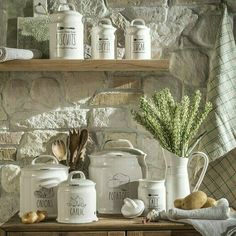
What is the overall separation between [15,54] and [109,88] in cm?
50

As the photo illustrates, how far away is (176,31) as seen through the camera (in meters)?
2.95

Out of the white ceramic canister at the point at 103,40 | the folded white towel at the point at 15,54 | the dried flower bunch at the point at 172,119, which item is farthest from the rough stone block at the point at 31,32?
the dried flower bunch at the point at 172,119

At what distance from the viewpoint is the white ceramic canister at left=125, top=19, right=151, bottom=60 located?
9.14ft

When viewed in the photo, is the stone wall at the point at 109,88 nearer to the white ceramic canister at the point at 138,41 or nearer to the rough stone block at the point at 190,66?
the rough stone block at the point at 190,66

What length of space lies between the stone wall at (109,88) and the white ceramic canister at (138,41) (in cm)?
13

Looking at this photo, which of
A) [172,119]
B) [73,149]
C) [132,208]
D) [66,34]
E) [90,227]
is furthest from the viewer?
[73,149]

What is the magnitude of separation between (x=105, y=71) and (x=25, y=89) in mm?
372

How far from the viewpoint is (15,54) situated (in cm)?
265

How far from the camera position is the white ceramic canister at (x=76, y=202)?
247 centimetres

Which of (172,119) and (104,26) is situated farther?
(104,26)

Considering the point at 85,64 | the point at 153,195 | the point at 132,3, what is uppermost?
the point at 132,3

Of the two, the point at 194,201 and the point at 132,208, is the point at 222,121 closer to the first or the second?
the point at 194,201

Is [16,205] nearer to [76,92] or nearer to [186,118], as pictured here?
[76,92]

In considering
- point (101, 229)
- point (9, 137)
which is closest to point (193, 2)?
point (9, 137)
